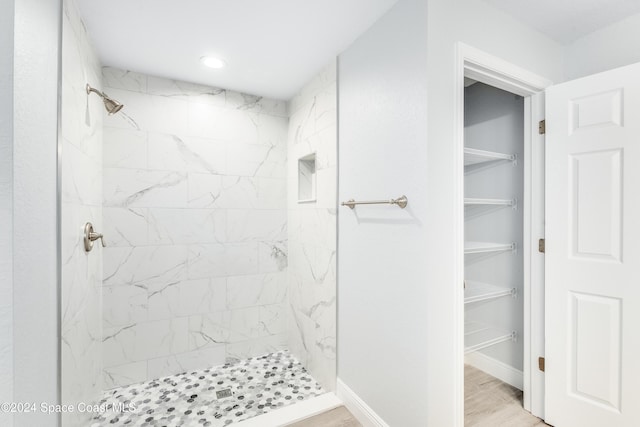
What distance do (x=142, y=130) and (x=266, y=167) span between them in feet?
3.30

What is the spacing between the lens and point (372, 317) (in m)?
1.67

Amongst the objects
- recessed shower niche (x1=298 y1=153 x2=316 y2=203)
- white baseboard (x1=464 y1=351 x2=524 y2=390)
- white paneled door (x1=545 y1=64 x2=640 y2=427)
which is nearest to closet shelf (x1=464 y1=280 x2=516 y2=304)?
white paneled door (x1=545 y1=64 x2=640 y2=427)

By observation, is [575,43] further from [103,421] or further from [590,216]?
[103,421]

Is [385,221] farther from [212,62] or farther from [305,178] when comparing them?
[212,62]

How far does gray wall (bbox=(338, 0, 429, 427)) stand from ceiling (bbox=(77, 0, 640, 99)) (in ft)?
0.71

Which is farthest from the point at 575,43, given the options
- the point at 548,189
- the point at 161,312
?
the point at 161,312

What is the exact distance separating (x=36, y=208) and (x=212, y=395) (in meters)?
1.70

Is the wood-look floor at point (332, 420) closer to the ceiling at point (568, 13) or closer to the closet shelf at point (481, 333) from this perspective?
the closet shelf at point (481, 333)

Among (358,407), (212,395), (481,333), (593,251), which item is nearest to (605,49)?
(593,251)

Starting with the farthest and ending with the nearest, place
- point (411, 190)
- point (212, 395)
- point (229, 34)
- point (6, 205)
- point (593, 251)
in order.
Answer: point (212, 395)
point (229, 34)
point (593, 251)
point (411, 190)
point (6, 205)

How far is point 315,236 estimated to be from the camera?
7.47 feet

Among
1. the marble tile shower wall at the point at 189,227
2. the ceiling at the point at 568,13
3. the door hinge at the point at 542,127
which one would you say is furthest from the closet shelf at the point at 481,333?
the ceiling at the point at 568,13

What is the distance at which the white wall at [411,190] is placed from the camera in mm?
1324

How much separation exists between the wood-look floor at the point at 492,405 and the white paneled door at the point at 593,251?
0.52 feet
